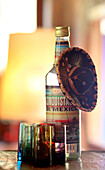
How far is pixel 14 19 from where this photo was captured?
2.83 meters

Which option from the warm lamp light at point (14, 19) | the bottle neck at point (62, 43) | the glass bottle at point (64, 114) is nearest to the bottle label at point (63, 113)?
the glass bottle at point (64, 114)

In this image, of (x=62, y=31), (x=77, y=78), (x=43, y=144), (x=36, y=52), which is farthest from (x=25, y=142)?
(x=36, y=52)

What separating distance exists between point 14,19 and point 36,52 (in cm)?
36

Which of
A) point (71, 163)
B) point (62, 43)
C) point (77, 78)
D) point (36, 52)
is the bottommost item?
point (71, 163)

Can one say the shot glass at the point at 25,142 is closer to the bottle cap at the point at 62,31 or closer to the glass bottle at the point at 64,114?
the glass bottle at the point at 64,114

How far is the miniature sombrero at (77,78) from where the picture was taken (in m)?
0.87

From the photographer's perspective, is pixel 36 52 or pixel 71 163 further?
pixel 36 52

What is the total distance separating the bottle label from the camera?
0.89 metres

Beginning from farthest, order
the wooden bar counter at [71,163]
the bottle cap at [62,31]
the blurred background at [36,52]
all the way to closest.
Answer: the blurred background at [36,52] < the bottle cap at [62,31] < the wooden bar counter at [71,163]

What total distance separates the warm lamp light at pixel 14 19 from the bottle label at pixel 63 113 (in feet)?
6.40

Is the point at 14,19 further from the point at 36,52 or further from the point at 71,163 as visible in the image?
the point at 71,163

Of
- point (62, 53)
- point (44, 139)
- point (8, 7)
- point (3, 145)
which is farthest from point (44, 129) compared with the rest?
point (8, 7)

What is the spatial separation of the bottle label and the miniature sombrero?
3 cm

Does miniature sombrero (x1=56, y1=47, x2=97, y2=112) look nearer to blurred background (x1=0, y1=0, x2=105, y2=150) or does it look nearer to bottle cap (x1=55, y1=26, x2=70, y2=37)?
bottle cap (x1=55, y1=26, x2=70, y2=37)
